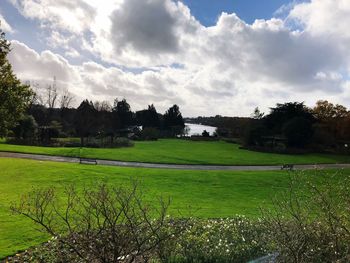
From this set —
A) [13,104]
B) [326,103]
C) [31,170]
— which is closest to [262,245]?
[13,104]

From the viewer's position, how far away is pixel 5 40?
18.3 m

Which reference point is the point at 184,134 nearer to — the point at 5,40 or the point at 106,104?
the point at 106,104

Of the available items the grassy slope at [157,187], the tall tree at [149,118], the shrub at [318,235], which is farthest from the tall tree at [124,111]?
the shrub at [318,235]

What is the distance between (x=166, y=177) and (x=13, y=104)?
10708 mm

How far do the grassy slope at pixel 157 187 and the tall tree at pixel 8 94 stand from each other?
326 cm

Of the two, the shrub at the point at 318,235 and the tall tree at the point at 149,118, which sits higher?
the tall tree at the point at 149,118

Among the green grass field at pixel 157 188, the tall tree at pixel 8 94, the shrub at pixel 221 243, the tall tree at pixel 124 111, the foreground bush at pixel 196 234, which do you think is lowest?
the green grass field at pixel 157 188

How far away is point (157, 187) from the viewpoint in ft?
66.1

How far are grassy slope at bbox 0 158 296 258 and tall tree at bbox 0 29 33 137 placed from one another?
3.26m

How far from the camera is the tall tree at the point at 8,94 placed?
16812 mm

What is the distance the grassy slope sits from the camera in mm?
10951

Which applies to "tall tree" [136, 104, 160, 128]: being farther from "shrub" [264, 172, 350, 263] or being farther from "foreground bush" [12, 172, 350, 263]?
"shrub" [264, 172, 350, 263]

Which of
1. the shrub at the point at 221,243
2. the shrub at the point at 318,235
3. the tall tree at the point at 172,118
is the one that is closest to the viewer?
the shrub at the point at 318,235

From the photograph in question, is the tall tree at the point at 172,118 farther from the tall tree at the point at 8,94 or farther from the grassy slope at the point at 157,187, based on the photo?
the tall tree at the point at 8,94
